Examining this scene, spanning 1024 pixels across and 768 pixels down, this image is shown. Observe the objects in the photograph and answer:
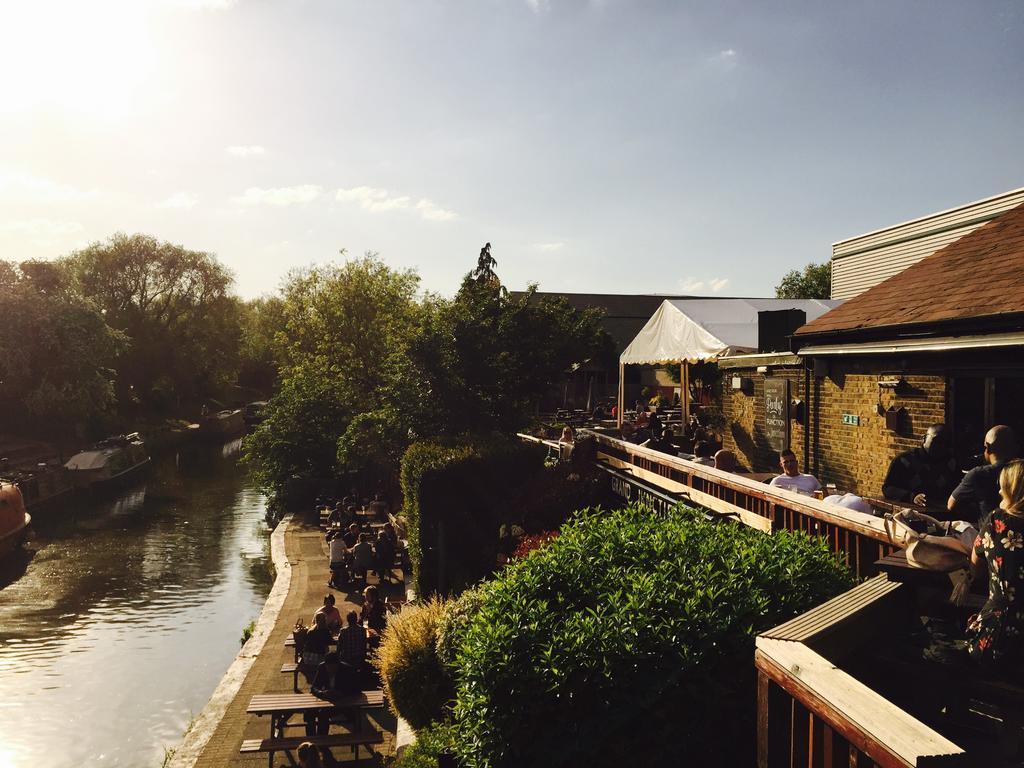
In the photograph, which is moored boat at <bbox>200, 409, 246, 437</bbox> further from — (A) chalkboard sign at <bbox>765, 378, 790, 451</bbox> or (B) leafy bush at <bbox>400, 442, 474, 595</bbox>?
(A) chalkboard sign at <bbox>765, 378, 790, 451</bbox>

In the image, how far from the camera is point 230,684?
12.5 meters

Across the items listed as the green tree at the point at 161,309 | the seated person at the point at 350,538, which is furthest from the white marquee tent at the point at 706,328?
the green tree at the point at 161,309

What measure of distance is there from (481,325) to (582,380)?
3194 centimetres

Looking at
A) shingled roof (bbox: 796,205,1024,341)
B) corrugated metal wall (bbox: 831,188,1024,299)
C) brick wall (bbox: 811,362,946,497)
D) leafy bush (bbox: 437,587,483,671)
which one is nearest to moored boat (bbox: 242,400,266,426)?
corrugated metal wall (bbox: 831,188,1024,299)

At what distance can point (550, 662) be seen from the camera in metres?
3.90

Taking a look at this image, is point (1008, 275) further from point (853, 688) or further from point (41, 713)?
point (41, 713)

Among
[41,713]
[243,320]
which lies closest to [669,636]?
[41,713]

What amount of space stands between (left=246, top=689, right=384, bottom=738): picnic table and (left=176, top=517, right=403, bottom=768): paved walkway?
0.46 m

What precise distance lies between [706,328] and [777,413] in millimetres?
1893

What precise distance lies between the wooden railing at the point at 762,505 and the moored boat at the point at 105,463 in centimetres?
3841

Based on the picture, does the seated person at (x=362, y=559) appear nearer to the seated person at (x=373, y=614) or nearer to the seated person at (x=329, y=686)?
the seated person at (x=373, y=614)

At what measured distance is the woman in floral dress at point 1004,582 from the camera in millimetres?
3381

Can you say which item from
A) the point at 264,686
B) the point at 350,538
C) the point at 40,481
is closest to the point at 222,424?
the point at 40,481

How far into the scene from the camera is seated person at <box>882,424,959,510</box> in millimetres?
7781
